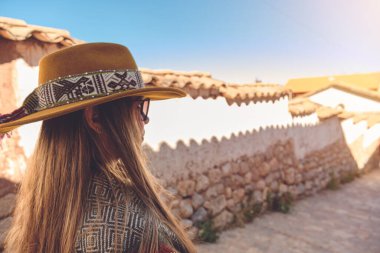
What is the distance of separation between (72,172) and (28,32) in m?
2.07

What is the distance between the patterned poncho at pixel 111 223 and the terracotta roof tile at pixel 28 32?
2.07 metres

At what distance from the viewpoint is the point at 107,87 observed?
0.89 metres

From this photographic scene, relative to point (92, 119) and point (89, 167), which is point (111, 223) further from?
point (92, 119)

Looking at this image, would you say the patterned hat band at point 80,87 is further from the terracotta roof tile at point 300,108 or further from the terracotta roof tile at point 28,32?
the terracotta roof tile at point 300,108

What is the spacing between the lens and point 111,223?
2.61 feet

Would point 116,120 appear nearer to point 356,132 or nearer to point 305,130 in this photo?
point 305,130

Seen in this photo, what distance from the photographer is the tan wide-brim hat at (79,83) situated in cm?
87

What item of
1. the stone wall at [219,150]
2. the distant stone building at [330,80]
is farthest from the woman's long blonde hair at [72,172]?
the distant stone building at [330,80]

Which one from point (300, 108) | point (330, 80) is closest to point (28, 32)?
point (300, 108)

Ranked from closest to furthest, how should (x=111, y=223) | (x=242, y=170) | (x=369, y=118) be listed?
(x=111, y=223) < (x=242, y=170) < (x=369, y=118)

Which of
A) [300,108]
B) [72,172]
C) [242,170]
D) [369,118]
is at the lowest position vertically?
[242,170]

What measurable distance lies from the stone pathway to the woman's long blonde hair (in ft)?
10.5

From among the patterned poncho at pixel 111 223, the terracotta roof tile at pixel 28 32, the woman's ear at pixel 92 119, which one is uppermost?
the terracotta roof tile at pixel 28 32

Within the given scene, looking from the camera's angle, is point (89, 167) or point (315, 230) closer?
point (89, 167)
